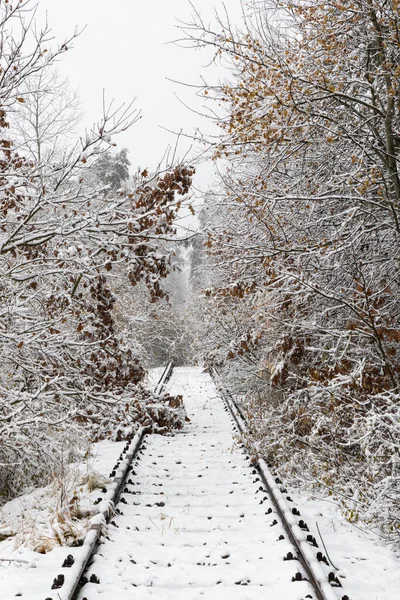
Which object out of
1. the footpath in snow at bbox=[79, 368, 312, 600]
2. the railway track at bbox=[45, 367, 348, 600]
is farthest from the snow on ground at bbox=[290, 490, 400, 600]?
the footpath in snow at bbox=[79, 368, 312, 600]

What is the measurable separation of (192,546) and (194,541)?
15 cm

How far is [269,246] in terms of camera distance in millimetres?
7957

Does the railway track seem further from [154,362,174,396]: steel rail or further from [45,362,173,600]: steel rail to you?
[154,362,174,396]: steel rail

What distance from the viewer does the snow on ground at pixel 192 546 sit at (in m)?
3.89

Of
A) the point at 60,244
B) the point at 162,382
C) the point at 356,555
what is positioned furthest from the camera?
the point at 162,382

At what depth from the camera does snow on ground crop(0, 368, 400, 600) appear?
12.8 feet

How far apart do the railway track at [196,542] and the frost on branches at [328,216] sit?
2.85 feet

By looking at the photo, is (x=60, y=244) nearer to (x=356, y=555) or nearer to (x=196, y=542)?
(x=196, y=542)

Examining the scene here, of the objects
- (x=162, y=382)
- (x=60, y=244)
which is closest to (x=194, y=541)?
(x=60, y=244)

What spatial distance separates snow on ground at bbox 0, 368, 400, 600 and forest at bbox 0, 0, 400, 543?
486mm

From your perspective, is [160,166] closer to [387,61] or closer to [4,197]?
[4,197]

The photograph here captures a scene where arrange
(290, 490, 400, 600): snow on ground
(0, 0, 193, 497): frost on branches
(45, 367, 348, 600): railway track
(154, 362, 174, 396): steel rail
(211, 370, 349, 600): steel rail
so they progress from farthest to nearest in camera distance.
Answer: (154, 362, 174, 396): steel rail, (0, 0, 193, 497): frost on branches, (290, 490, 400, 600): snow on ground, (45, 367, 348, 600): railway track, (211, 370, 349, 600): steel rail

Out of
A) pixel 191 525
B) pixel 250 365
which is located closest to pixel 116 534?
pixel 191 525

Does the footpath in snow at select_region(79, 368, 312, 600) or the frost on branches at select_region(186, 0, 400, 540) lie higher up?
the frost on branches at select_region(186, 0, 400, 540)
